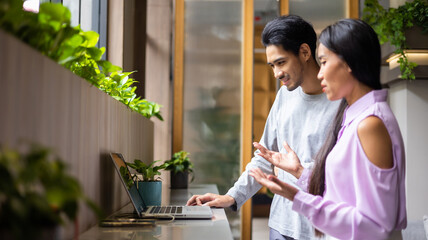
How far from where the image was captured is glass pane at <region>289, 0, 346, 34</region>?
486 cm

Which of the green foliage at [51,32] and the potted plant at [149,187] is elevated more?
the green foliage at [51,32]

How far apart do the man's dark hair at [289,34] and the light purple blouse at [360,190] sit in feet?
2.70

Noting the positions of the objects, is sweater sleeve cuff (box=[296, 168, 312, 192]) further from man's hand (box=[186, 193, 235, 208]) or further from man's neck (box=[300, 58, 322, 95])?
man's neck (box=[300, 58, 322, 95])

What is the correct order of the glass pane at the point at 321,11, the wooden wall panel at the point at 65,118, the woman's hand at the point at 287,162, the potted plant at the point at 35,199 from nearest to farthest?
1. the potted plant at the point at 35,199
2. the wooden wall panel at the point at 65,118
3. the woman's hand at the point at 287,162
4. the glass pane at the point at 321,11

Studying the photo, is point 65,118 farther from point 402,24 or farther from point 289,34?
point 402,24

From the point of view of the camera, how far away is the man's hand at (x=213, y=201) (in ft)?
6.48

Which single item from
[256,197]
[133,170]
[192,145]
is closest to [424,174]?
[192,145]

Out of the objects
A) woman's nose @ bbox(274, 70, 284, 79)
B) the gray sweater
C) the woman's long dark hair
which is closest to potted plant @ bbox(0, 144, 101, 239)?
the woman's long dark hair

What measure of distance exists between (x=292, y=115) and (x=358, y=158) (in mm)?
876

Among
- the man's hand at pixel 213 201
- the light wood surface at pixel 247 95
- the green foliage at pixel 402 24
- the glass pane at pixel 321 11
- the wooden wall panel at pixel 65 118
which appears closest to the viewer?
the wooden wall panel at pixel 65 118

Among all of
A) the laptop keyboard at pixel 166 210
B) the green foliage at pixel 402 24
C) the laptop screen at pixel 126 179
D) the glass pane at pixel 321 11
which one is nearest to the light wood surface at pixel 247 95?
the glass pane at pixel 321 11

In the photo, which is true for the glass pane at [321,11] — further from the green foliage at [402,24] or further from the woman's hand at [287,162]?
the woman's hand at [287,162]

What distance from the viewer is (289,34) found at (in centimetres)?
215

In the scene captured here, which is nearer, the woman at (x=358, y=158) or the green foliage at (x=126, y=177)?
the woman at (x=358, y=158)
